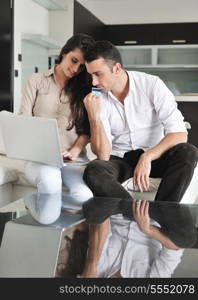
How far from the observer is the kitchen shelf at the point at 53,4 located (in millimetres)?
5000

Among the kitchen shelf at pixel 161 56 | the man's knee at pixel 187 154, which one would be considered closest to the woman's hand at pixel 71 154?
the man's knee at pixel 187 154

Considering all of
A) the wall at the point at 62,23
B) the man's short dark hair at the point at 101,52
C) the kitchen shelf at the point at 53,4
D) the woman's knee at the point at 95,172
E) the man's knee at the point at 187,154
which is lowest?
the woman's knee at the point at 95,172

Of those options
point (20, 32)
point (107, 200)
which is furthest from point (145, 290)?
point (20, 32)

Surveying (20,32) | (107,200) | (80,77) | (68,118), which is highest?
(20,32)

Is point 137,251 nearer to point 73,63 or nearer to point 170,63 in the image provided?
point 73,63

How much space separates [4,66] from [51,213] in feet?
10.1

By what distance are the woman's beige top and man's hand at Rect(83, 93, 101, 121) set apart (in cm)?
15

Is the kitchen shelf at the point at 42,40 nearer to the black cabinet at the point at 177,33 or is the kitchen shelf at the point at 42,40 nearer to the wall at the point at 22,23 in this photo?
the wall at the point at 22,23

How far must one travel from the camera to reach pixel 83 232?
1326 millimetres

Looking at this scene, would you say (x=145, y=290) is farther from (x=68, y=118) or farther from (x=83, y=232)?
(x=68, y=118)

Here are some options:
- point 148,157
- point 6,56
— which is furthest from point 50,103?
point 6,56

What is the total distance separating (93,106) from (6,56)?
2.37 meters

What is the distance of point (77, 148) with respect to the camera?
226 centimetres

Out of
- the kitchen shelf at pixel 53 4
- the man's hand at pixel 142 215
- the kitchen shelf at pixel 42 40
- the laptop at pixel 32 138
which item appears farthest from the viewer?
the kitchen shelf at pixel 53 4
